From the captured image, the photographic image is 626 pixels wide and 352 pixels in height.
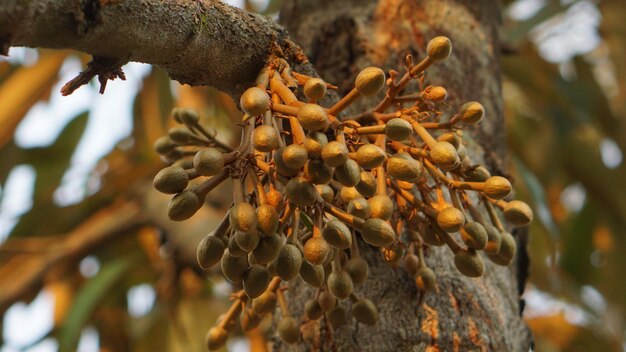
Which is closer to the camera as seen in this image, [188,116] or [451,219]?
[451,219]

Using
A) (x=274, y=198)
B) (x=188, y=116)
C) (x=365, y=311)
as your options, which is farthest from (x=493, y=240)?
(x=188, y=116)

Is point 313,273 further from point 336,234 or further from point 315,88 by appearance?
point 315,88

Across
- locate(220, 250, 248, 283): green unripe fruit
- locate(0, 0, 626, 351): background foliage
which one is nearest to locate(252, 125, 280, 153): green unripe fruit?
locate(220, 250, 248, 283): green unripe fruit

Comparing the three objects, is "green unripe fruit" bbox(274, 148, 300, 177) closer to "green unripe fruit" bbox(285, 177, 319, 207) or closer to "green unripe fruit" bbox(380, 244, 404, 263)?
"green unripe fruit" bbox(285, 177, 319, 207)

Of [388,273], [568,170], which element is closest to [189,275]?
[568,170]

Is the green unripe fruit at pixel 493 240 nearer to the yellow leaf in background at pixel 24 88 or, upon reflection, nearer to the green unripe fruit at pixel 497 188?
the green unripe fruit at pixel 497 188

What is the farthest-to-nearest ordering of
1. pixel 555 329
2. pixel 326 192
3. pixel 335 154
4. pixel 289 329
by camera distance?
pixel 555 329
pixel 289 329
pixel 326 192
pixel 335 154
